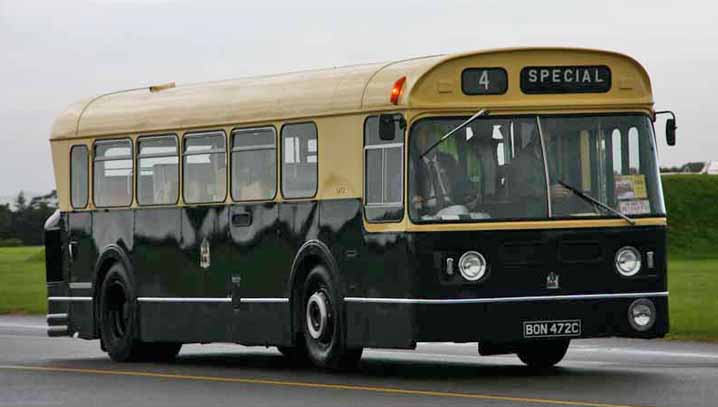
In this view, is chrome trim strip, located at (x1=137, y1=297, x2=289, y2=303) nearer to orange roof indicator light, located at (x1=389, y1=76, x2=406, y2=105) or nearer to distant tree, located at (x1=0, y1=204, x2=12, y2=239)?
orange roof indicator light, located at (x1=389, y1=76, x2=406, y2=105)

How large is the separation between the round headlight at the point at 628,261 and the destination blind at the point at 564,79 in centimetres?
138

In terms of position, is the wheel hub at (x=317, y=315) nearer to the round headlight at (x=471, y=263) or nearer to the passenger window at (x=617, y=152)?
the round headlight at (x=471, y=263)

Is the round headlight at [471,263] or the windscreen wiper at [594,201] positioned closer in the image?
the round headlight at [471,263]

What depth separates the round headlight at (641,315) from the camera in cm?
1784

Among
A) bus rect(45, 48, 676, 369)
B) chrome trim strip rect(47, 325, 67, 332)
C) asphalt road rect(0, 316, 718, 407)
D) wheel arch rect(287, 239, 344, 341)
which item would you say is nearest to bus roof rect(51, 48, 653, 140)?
bus rect(45, 48, 676, 369)

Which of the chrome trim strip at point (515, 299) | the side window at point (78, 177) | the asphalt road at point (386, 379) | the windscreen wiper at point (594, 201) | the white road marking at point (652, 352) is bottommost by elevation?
the white road marking at point (652, 352)

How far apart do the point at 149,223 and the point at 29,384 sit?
147 inches

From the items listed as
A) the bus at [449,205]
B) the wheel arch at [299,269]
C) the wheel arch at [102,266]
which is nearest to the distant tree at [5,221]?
the wheel arch at [102,266]

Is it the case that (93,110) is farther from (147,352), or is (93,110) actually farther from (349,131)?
(349,131)

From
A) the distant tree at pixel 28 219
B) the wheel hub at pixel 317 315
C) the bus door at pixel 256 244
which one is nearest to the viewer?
the wheel hub at pixel 317 315

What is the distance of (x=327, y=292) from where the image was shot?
62.1ft

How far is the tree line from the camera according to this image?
87.4 meters

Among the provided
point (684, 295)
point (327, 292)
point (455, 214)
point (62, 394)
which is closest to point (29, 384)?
point (62, 394)

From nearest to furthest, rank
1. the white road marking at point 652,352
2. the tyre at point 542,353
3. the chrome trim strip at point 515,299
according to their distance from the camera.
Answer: the chrome trim strip at point 515,299, the tyre at point 542,353, the white road marking at point 652,352
